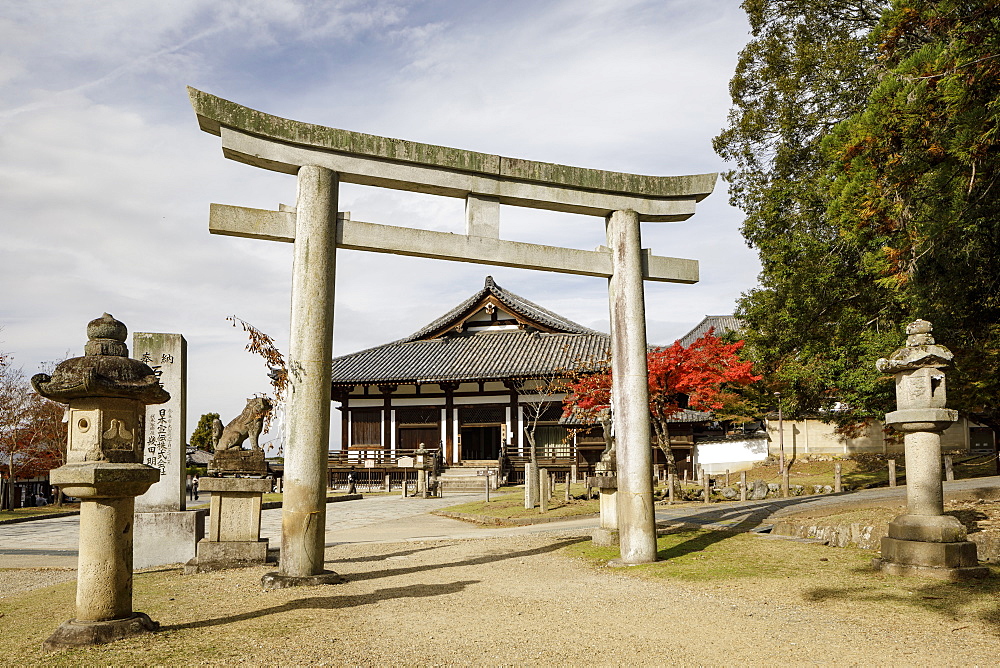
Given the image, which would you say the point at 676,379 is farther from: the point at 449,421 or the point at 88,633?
the point at 449,421

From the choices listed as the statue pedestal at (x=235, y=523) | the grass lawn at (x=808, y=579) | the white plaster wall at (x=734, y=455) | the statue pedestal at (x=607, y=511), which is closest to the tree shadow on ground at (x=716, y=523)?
the grass lawn at (x=808, y=579)

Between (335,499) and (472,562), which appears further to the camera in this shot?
(335,499)

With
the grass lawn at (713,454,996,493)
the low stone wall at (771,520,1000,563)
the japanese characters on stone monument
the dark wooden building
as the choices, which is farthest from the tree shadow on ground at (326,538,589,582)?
the dark wooden building

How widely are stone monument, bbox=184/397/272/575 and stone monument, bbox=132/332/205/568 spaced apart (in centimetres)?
138

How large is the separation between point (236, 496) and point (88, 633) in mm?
4430

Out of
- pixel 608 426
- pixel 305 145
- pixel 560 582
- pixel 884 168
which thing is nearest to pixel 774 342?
pixel 608 426

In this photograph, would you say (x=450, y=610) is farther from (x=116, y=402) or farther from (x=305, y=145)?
(x=305, y=145)

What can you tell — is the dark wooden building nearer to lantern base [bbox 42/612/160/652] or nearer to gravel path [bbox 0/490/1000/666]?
gravel path [bbox 0/490/1000/666]

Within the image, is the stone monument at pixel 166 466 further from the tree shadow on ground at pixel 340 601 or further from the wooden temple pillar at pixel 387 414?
the wooden temple pillar at pixel 387 414

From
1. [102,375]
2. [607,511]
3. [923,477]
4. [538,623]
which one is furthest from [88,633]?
[923,477]

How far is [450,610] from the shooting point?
679 cm

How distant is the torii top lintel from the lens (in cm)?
817

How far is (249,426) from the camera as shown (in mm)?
10031

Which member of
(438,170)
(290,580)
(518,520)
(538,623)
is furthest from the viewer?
Result: (518,520)
